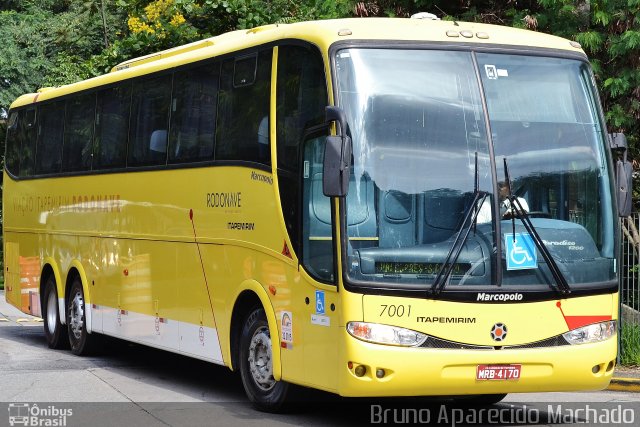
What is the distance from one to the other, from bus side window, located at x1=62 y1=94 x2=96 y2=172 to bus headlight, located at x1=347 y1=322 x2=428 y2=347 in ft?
25.7

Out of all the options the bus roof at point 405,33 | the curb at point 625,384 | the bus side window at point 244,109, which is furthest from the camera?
the curb at point 625,384

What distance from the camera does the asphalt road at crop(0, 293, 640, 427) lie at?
1113cm

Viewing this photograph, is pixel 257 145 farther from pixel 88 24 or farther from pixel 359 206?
pixel 88 24

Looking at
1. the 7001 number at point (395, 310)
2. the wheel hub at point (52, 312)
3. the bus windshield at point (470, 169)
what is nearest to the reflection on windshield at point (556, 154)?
the bus windshield at point (470, 169)

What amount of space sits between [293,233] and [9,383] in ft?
14.4

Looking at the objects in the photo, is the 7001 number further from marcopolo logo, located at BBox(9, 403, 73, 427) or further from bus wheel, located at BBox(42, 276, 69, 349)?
bus wheel, located at BBox(42, 276, 69, 349)

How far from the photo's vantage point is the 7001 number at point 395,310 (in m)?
9.80

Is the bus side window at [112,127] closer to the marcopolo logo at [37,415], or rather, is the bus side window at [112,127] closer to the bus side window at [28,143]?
the bus side window at [28,143]

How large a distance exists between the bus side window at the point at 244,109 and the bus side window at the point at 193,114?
236 millimetres

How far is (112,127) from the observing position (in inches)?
629

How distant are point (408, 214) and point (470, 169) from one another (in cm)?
66

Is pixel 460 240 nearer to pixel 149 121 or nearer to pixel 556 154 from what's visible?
pixel 556 154

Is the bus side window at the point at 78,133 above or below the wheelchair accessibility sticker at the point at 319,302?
above

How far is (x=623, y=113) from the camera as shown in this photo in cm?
1716
